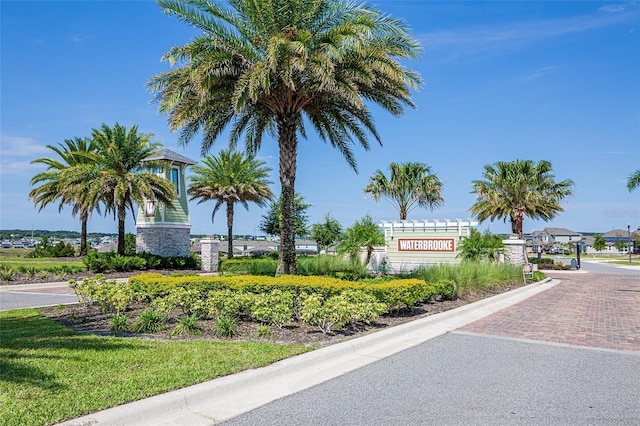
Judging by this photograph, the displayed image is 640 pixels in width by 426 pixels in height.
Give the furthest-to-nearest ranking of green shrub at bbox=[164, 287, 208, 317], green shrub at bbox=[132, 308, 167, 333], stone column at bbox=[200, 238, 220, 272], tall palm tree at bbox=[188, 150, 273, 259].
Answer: tall palm tree at bbox=[188, 150, 273, 259] → stone column at bbox=[200, 238, 220, 272] → green shrub at bbox=[164, 287, 208, 317] → green shrub at bbox=[132, 308, 167, 333]

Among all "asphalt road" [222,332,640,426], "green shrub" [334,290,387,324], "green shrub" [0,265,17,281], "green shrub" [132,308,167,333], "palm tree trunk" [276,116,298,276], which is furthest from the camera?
"green shrub" [0,265,17,281]

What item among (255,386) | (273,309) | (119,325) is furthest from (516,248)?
(255,386)

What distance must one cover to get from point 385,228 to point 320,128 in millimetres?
10644

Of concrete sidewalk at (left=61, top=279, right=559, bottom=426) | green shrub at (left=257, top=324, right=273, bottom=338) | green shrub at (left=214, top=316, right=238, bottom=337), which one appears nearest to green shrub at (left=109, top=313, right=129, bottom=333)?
green shrub at (left=214, top=316, right=238, bottom=337)

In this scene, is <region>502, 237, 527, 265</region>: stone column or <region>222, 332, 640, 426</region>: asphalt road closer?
<region>222, 332, 640, 426</region>: asphalt road

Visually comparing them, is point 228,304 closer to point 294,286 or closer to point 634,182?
point 294,286

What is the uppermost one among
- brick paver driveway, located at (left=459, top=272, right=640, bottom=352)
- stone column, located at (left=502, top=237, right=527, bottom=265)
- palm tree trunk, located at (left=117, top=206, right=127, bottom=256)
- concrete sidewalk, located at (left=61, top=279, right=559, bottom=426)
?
palm tree trunk, located at (left=117, top=206, right=127, bottom=256)

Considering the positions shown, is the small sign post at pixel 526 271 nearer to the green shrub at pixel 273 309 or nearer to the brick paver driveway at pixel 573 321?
the brick paver driveway at pixel 573 321

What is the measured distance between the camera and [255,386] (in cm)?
582

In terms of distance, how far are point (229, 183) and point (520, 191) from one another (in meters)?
22.6

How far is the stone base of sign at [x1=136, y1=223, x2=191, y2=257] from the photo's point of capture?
105ft

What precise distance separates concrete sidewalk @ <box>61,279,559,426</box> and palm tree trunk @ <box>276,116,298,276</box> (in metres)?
5.65

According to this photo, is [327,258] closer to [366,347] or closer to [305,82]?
[305,82]

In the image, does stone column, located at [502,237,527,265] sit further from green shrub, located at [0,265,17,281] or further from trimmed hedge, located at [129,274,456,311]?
green shrub, located at [0,265,17,281]
